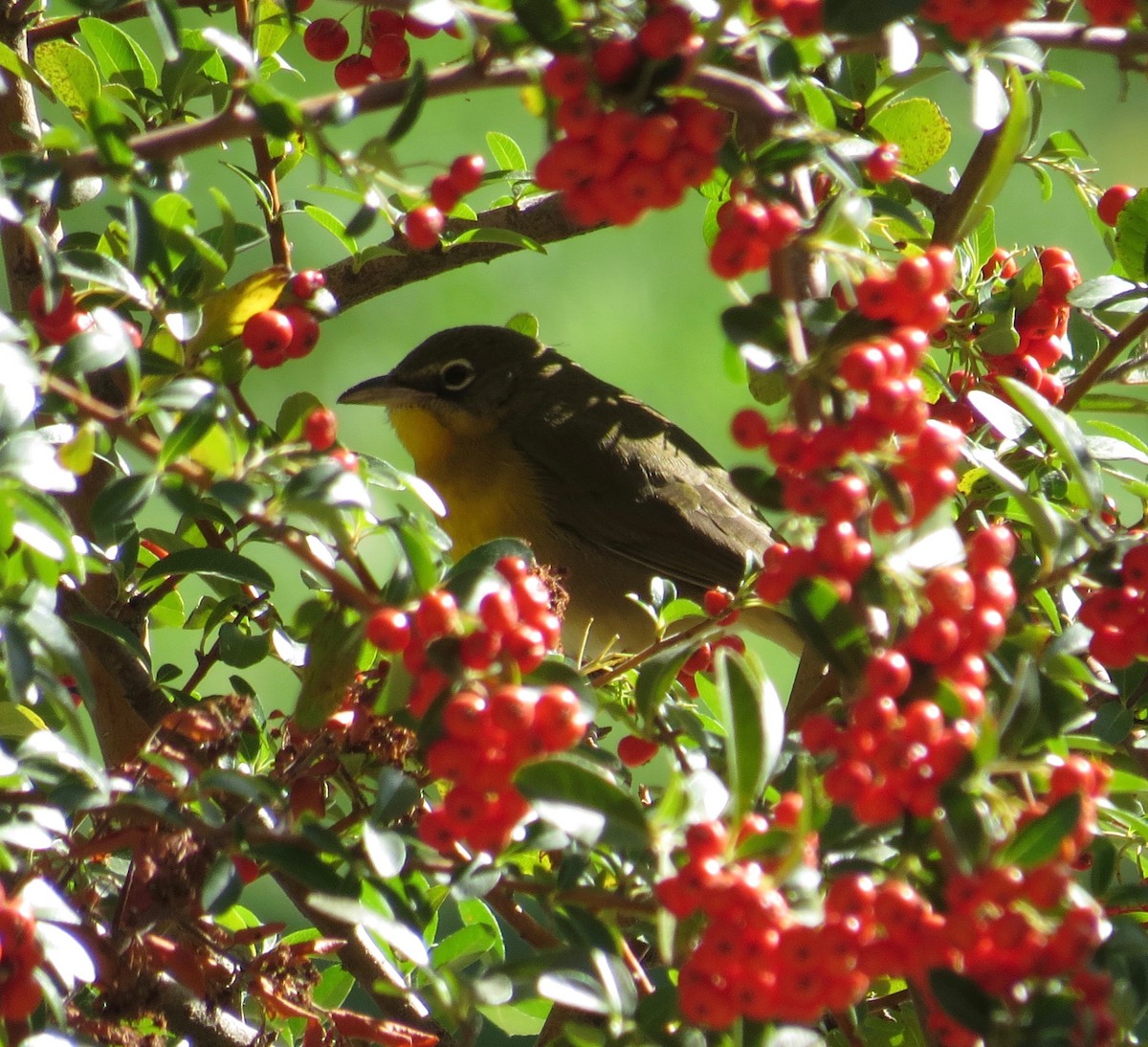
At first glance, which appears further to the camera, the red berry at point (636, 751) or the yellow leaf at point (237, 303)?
the red berry at point (636, 751)

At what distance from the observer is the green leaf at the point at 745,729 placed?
104 centimetres

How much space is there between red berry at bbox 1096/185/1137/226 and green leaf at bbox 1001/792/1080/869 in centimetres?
109

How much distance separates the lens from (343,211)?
5.99 m

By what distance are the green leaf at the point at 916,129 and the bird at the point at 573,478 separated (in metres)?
1.63

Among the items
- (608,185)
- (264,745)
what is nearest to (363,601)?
(608,185)

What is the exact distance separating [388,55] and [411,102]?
2.60ft

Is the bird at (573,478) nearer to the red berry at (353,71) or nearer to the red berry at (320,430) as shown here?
the red berry at (353,71)

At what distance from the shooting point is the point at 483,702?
1.03m

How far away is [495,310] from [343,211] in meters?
0.75

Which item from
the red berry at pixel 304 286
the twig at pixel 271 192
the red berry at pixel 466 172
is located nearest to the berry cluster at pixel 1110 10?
the red berry at pixel 466 172

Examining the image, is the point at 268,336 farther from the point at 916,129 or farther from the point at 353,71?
the point at 916,129

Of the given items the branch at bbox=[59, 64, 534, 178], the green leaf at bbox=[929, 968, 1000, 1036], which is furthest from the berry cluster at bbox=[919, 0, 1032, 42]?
the green leaf at bbox=[929, 968, 1000, 1036]

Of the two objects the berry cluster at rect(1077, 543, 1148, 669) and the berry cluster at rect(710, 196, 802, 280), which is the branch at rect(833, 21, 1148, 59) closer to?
the berry cluster at rect(710, 196, 802, 280)

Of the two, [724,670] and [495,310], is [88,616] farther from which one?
[495,310]
